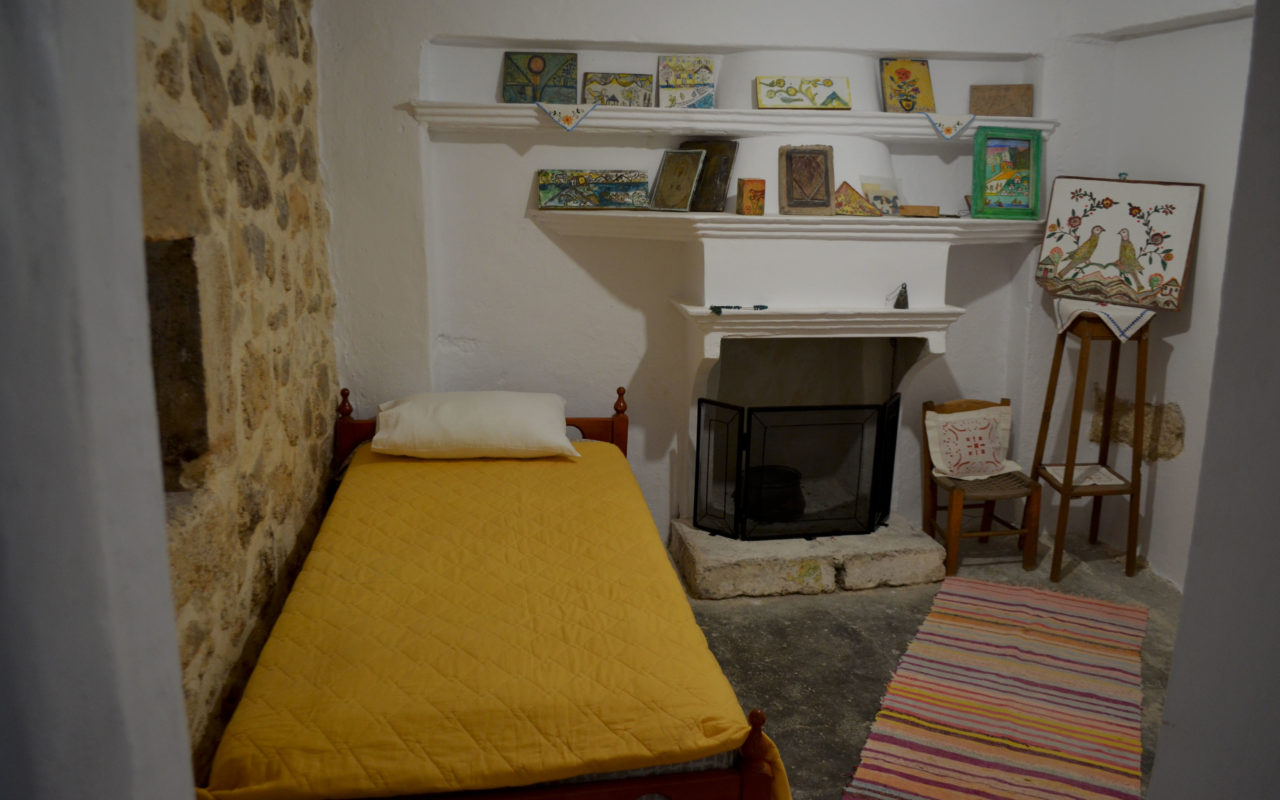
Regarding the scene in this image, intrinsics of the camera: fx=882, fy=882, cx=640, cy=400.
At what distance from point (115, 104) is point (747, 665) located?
8.84 feet

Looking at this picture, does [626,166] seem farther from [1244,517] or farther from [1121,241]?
[1244,517]

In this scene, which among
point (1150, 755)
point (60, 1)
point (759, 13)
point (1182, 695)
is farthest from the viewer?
point (759, 13)

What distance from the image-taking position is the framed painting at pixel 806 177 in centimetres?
340

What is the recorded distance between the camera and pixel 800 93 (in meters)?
3.44

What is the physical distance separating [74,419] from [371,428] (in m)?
3.01

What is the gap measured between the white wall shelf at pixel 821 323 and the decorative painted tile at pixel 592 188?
0.47 metres

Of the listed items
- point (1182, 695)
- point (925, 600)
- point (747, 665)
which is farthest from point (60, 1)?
point (925, 600)

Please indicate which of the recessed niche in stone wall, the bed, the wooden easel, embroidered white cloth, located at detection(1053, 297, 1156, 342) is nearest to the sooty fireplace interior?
the wooden easel

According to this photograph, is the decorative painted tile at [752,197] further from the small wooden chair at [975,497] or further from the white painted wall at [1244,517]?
the white painted wall at [1244,517]

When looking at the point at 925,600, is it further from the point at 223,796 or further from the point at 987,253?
the point at 223,796

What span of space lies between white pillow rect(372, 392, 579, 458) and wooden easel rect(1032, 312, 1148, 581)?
1969 millimetres

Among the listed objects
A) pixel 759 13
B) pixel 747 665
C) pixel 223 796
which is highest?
pixel 759 13

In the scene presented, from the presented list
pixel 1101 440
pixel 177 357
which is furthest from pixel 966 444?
pixel 177 357

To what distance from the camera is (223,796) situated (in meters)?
1.50
